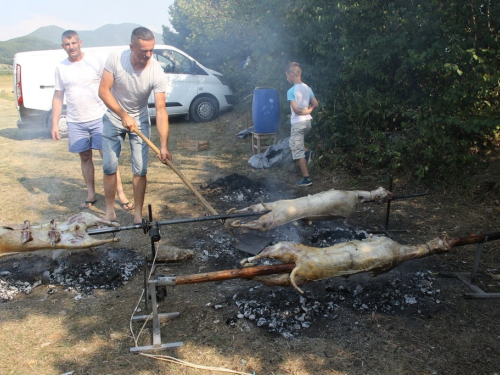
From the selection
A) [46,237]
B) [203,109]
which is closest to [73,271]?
[46,237]

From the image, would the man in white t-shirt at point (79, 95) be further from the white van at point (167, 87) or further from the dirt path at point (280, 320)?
the white van at point (167, 87)

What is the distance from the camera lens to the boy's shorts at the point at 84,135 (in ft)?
17.7

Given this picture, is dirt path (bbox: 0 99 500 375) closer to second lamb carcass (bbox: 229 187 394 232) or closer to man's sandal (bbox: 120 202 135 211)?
second lamb carcass (bbox: 229 187 394 232)

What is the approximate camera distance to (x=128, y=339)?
3059 millimetres

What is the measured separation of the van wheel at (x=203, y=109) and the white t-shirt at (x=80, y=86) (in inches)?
272

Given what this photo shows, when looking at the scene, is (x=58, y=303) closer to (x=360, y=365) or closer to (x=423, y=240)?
(x=360, y=365)

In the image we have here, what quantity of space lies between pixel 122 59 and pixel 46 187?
3642 mm

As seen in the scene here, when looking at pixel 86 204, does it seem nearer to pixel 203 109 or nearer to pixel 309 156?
pixel 309 156

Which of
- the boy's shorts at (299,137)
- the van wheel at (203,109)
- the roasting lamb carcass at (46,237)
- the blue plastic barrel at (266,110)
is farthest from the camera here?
the van wheel at (203,109)

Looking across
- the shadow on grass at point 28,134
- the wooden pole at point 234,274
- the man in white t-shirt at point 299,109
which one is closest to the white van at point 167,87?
the shadow on grass at point 28,134

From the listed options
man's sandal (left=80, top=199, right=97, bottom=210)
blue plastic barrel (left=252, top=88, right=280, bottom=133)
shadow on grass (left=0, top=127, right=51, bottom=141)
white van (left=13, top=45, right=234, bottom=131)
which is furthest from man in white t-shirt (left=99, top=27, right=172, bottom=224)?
shadow on grass (left=0, top=127, right=51, bottom=141)

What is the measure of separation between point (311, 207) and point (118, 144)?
249cm

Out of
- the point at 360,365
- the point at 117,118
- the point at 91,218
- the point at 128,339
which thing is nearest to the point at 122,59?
the point at 117,118

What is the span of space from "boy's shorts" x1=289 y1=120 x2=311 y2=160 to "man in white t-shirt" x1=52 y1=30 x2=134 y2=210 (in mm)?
3208
